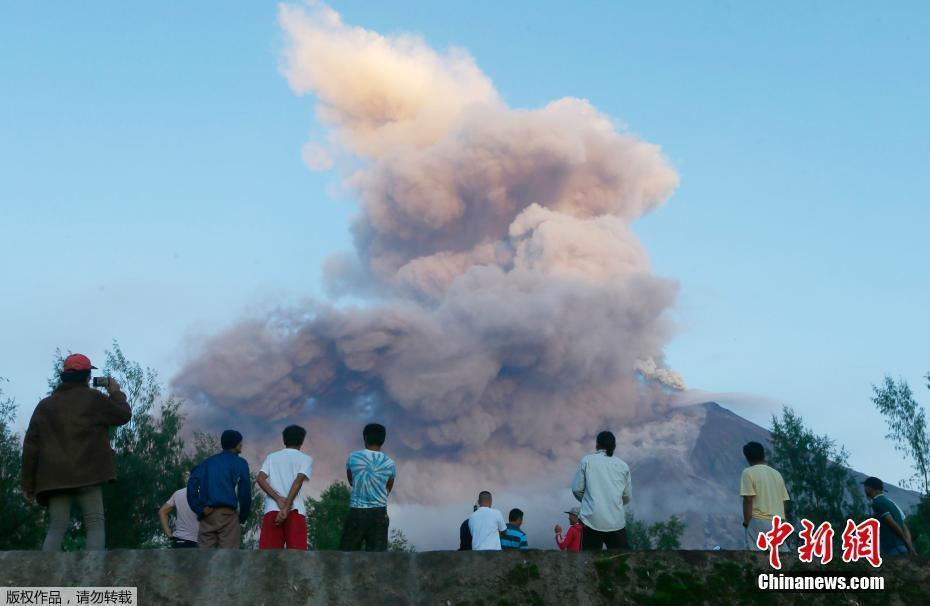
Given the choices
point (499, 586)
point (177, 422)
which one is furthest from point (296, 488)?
point (177, 422)

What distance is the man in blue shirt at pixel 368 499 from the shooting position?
886 centimetres

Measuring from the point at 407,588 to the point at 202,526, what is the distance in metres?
2.83

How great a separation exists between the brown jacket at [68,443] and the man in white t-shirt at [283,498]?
1462 mm

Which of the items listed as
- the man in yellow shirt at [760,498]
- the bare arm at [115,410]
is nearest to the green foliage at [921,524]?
the man in yellow shirt at [760,498]

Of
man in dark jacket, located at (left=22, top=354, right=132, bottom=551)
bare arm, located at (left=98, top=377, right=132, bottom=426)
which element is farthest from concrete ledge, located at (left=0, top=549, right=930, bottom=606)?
bare arm, located at (left=98, top=377, right=132, bottom=426)

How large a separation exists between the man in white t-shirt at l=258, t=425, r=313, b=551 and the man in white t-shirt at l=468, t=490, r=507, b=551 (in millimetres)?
2111

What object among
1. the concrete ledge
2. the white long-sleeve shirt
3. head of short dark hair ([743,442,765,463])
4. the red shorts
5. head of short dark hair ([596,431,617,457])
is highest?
head of short dark hair ([596,431,617,457])

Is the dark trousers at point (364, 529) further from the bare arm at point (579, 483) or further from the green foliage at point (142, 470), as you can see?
the green foliage at point (142, 470)

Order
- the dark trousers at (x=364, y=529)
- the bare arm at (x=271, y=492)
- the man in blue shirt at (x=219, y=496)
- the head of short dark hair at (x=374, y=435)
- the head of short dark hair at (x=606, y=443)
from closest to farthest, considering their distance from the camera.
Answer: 1. the man in blue shirt at (x=219, y=496)
2. the bare arm at (x=271, y=492)
3. the dark trousers at (x=364, y=529)
4. the head of short dark hair at (x=374, y=435)
5. the head of short dark hair at (x=606, y=443)

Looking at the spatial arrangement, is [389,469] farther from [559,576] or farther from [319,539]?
[319,539]

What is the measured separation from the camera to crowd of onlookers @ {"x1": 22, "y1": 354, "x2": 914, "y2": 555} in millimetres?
7949

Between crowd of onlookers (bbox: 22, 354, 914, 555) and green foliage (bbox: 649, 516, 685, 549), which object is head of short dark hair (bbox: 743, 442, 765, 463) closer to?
crowd of onlookers (bbox: 22, 354, 914, 555)

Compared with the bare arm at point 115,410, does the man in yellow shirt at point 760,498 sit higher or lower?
lower

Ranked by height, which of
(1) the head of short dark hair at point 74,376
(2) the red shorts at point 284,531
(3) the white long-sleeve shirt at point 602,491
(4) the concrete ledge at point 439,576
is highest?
(1) the head of short dark hair at point 74,376
